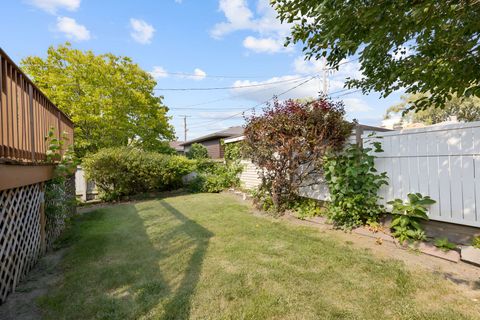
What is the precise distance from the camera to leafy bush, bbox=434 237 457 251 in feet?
10.4

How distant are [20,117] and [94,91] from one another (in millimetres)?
12462

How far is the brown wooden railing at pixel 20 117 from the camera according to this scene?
236cm

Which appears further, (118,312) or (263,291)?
(263,291)

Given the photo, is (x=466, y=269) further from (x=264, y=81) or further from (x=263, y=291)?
(x=264, y=81)

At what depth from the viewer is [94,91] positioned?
13.5m

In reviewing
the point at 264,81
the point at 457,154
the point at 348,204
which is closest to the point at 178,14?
the point at 348,204

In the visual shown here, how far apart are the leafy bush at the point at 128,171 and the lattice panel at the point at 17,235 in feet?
17.1

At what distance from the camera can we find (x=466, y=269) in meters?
2.79

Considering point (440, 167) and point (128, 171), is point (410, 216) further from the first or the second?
point (128, 171)

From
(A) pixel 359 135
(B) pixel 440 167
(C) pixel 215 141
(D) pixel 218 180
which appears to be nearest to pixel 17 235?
(A) pixel 359 135

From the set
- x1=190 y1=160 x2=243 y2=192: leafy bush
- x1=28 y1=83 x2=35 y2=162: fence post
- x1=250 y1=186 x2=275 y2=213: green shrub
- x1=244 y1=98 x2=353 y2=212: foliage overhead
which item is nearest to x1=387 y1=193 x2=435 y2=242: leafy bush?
x1=244 y1=98 x2=353 y2=212: foliage overhead

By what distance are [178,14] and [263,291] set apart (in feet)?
31.9

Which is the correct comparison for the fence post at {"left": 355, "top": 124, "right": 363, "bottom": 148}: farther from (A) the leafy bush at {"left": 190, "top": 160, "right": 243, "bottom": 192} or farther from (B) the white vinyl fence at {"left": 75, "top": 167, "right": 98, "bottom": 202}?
(B) the white vinyl fence at {"left": 75, "top": 167, "right": 98, "bottom": 202}

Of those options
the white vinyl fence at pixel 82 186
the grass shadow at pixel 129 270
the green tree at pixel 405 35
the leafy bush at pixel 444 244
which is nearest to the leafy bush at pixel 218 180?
the white vinyl fence at pixel 82 186
